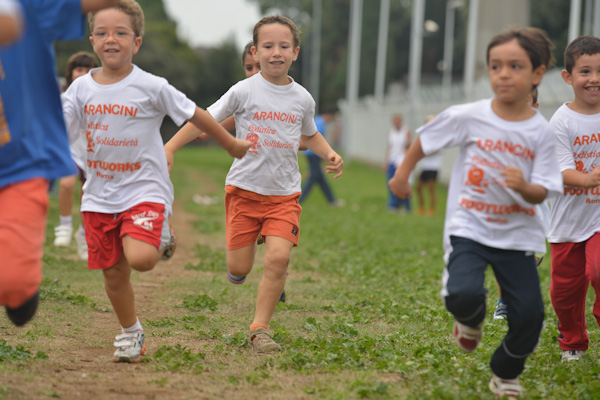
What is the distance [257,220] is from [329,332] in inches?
42.0

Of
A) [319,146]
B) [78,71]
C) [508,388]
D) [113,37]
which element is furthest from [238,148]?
[78,71]

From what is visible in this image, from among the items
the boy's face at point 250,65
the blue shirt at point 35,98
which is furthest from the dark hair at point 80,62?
the blue shirt at point 35,98

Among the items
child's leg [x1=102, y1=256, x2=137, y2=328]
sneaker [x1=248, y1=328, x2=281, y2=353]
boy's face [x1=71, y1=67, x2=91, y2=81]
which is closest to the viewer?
child's leg [x1=102, y1=256, x2=137, y2=328]

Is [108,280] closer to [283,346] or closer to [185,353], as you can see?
[185,353]

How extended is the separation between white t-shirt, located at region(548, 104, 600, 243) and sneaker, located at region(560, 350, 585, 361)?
2.57 ft

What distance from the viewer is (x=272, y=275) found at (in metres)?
6.00

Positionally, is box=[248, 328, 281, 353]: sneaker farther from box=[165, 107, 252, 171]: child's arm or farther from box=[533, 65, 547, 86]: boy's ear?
box=[533, 65, 547, 86]: boy's ear

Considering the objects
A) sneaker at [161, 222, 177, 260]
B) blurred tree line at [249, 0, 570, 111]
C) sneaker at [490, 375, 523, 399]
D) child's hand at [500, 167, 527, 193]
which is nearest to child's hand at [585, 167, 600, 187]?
child's hand at [500, 167, 527, 193]

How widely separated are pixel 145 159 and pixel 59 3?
112 centimetres

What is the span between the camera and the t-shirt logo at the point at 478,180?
4.54 meters

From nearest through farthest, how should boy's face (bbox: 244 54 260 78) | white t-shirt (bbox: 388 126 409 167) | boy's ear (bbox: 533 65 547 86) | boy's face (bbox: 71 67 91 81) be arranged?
boy's ear (bbox: 533 65 547 86) → boy's face (bbox: 244 54 260 78) → boy's face (bbox: 71 67 91 81) → white t-shirt (bbox: 388 126 409 167)

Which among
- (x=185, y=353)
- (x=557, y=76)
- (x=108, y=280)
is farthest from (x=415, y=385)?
(x=557, y=76)

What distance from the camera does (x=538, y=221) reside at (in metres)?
4.62

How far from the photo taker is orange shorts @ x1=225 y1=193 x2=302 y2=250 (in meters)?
6.06
